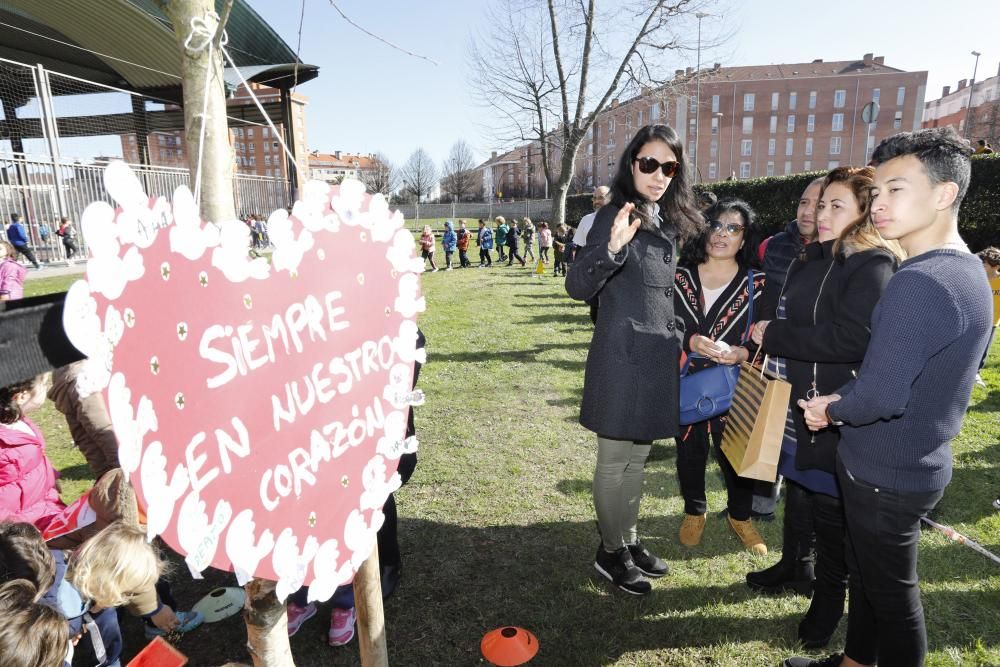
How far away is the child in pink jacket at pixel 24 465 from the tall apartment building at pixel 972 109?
44639 millimetres

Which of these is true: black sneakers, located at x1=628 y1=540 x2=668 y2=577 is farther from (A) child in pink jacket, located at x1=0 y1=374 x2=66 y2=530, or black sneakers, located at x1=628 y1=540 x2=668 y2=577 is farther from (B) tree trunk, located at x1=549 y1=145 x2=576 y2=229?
(B) tree trunk, located at x1=549 y1=145 x2=576 y2=229

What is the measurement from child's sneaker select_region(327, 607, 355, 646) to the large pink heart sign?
1343 mm

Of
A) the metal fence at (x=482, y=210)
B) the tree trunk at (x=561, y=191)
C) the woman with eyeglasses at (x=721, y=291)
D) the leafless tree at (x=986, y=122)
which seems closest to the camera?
the woman with eyeglasses at (x=721, y=291)

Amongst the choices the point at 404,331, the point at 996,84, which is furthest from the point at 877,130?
the point at 404,331

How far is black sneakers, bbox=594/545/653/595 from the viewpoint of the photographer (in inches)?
110

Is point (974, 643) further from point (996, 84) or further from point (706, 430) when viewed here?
point (996, 84)

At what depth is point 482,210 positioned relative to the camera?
56.1 metres

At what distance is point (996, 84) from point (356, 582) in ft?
264

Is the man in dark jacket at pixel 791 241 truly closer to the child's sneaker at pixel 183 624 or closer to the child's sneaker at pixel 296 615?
the child's sneaker at pixel 296 615

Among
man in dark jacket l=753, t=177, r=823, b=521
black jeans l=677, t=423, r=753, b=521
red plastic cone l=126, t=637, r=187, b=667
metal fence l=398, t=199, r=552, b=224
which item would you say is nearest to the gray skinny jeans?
black jeans l=677, t=423, r=753, b=521

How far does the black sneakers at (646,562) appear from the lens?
2.96 meters

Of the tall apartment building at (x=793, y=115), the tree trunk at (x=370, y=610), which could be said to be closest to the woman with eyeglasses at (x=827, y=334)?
the tree trunk at (x=370, y=610)

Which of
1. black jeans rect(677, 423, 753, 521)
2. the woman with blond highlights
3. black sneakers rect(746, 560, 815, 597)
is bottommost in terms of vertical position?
black sneakers rect(746, 560, 815, 597)

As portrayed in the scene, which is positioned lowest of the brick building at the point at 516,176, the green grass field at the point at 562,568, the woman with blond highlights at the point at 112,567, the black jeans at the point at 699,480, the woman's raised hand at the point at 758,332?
the green grass field at the point at 562,568
